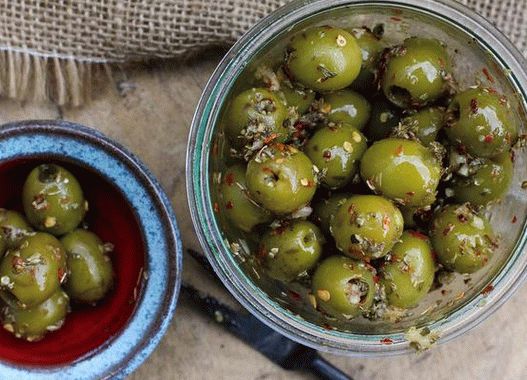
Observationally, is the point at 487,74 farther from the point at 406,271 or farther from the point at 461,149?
the point at 406,271

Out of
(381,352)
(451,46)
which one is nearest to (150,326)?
(381,352)

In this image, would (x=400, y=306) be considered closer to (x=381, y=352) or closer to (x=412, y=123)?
(x=381, y=352)

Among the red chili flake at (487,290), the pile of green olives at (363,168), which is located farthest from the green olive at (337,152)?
the red chili flake at (487,290)

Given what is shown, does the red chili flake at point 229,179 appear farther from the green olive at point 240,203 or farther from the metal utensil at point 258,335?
the metal utensil at point 258,335

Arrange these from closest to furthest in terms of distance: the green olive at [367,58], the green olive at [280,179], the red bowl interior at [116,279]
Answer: the green olive at [280,179]
the green olive at [367,58]
the red bowl interior at [116,279]

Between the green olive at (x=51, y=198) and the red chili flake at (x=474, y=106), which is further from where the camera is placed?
the green olive at (x=51, y=198)

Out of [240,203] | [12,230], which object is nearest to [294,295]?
[240,203]
